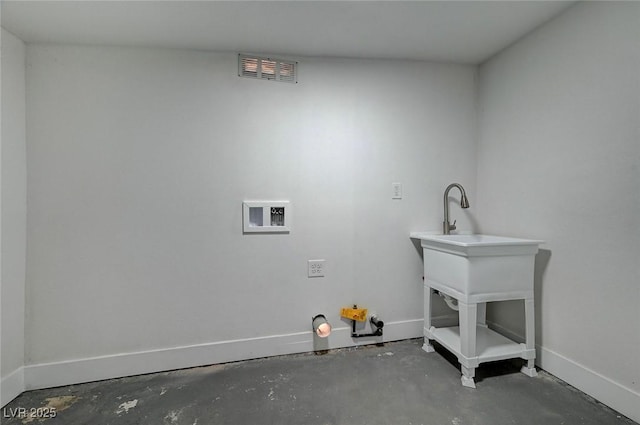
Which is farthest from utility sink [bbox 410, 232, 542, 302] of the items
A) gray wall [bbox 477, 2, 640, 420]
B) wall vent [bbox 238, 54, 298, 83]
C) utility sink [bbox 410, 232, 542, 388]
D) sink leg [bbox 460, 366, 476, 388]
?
wall vent [bbox 238, 54, 298, 83]

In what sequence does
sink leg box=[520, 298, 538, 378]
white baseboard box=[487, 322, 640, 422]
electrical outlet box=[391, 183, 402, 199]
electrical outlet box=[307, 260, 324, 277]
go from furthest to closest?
electrical outlet box=[391, 183, 402, 199] → electrical outlet box=[307, 260, 324, 277] → sink leg box=[520, 298, 538, 378] → white baseboard box=[487, 322, 640, 422]

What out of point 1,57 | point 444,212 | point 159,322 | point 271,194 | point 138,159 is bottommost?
point 159,322

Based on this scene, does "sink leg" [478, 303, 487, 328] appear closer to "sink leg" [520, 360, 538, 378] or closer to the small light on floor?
"sink leg" [520, 360, 538, 378]

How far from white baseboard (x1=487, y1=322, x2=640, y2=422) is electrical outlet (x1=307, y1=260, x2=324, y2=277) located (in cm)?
131

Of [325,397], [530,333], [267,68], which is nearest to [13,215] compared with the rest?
[267,68]

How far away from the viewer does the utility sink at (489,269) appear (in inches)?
52.0

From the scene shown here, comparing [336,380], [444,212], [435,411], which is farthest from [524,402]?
[444,212]

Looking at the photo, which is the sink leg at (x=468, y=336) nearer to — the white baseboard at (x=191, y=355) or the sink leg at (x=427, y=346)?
the sink leg at (x=427, y=346)

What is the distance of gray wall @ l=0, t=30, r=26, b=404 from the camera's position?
129 centimetres

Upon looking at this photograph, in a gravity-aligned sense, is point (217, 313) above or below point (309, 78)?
below

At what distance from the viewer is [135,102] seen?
150 cm

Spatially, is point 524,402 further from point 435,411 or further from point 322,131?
point 322,131

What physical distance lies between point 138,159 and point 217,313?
1.01 metres

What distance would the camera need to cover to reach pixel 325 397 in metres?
1.26
